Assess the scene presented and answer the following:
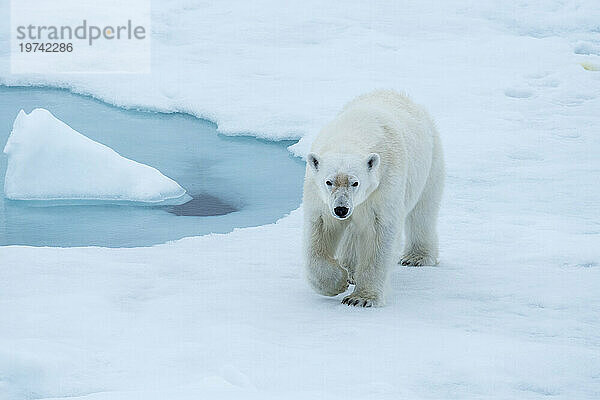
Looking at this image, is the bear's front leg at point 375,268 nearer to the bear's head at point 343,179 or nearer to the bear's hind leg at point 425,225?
the bear's head at point 343,179

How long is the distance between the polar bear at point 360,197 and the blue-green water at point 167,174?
72.3 inches

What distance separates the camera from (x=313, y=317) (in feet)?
12.6

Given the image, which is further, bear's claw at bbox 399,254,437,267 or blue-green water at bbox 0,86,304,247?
blue-green water at bbox 0,86,304,247

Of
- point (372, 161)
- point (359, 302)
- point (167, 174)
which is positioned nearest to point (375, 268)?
point (359, 302)

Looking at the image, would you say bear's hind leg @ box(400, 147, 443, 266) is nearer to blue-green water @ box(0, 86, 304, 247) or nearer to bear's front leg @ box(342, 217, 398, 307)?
bear's front leg @ box(342, 217, 398, 307)

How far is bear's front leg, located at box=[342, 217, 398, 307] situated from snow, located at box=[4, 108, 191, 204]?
2.82 meters

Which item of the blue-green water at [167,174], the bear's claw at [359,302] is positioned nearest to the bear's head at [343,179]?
the bear's claw at [359,302]

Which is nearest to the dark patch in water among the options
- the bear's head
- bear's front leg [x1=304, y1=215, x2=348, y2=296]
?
bear's front leg [x1=304, y1=215, x2=348, y2=296]

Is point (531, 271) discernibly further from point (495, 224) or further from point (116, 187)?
point (116, 187)

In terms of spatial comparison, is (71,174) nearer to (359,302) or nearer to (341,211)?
(359,302)

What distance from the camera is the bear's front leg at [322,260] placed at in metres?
4.09

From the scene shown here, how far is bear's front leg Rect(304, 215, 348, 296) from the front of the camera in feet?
13.4

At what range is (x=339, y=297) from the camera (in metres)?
4.29

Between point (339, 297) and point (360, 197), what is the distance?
64 centimetres
